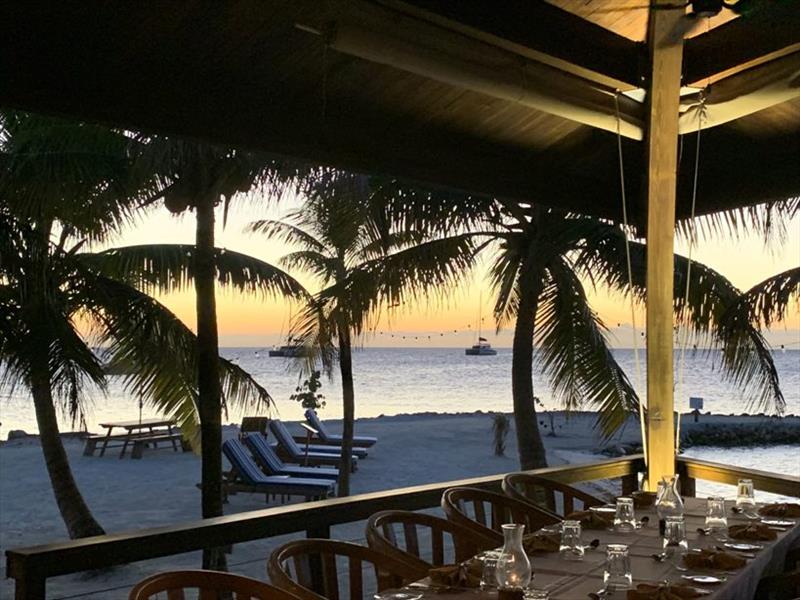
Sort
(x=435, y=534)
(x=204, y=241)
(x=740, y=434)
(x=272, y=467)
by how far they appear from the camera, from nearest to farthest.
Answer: (x=435, y=534), (x=204, y=241), (x=272, y=467), (x=740, y=434)

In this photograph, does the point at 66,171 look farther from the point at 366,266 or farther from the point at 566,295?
the point at 566,295

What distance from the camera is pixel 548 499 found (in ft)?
14.4

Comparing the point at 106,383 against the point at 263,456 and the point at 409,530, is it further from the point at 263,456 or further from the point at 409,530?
the point at 263,456

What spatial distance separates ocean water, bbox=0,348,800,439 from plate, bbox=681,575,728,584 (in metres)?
22.9

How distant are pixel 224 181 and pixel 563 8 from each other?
6.00 m

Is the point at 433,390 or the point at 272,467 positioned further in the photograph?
the point at 433,390

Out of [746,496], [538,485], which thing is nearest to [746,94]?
[746,496]

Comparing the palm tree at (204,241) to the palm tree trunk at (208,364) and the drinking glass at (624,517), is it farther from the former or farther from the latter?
the drinking glass at (624,517)

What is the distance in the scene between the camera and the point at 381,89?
12.9 ft

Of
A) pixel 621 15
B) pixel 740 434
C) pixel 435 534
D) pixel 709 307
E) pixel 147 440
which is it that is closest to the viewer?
pixel 435 534

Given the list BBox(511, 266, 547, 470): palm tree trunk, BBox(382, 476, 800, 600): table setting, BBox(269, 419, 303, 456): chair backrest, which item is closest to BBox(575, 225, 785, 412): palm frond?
BBox(511, 266, 547, 470): palm tree trunk

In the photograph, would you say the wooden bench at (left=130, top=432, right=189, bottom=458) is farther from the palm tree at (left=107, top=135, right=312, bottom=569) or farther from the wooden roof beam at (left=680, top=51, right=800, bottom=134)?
the wooden roof beam at (left=680, top=51, right=800, bottom=134)

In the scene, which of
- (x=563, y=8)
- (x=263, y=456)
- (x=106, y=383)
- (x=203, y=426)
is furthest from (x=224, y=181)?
(x=563, y=8)

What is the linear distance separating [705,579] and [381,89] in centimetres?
241
